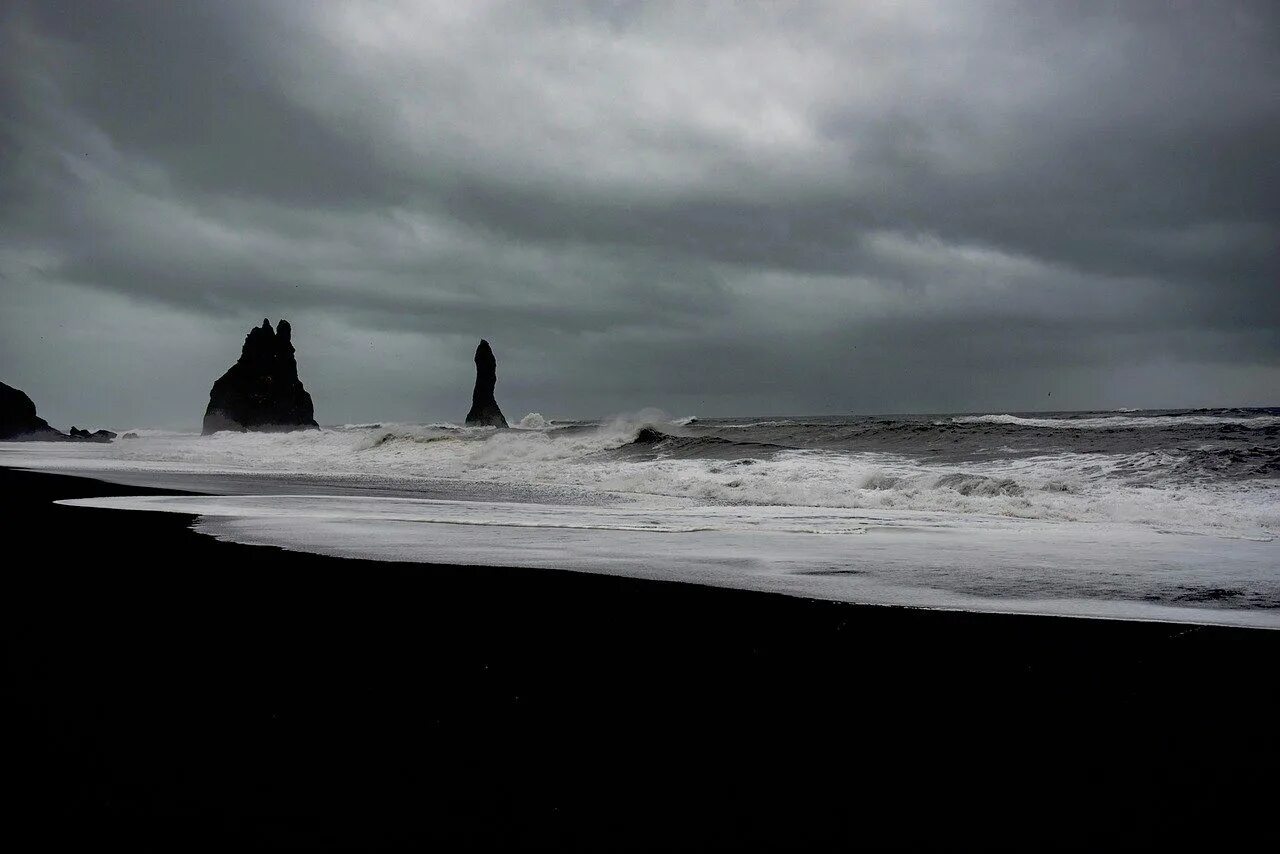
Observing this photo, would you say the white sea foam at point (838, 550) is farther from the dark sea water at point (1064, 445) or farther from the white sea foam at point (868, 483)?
the dark sea water at point (1064, 445)

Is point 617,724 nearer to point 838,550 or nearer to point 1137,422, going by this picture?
point 838,550

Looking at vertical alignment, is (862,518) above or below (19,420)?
below

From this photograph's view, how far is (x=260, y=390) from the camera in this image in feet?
219

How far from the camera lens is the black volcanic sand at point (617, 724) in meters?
1.84

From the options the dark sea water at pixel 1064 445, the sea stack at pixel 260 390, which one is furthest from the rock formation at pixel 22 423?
the dark sea water at pixel 1064 445

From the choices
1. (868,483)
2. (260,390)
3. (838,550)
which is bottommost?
(838,550)

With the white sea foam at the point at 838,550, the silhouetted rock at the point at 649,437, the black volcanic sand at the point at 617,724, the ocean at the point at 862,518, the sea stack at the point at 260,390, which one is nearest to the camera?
the black volcanic sand at the point at 617,724

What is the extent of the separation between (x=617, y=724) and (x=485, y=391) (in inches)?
2703

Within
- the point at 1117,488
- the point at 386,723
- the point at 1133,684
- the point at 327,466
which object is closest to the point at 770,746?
the point at 386,723

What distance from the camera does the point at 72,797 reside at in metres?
1.87

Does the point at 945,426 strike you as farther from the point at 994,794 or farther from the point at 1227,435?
the point at 994,794

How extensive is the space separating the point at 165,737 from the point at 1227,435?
2493 cm

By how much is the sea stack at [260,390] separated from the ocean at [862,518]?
50.6m

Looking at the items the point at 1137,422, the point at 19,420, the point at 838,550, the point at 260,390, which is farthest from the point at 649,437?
the point at 19,420
